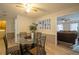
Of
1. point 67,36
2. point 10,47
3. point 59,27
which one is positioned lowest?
point 10,47

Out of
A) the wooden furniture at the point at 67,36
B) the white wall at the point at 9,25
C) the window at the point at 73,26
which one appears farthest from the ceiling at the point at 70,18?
the white wall at the point at 9,25

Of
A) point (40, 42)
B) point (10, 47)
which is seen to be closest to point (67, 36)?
point (40, 42)

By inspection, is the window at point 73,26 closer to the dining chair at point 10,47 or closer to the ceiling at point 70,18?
the ceiling at point 70,18

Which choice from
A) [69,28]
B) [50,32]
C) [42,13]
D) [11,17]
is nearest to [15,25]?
[11,17]

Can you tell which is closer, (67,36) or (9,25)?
(9,25)

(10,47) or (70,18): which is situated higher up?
(70,18)

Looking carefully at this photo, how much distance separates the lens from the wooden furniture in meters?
1.89

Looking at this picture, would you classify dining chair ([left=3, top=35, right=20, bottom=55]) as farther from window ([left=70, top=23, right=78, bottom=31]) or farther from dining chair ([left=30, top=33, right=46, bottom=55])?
window ([left=70, top=23, right=78, bottom=31])

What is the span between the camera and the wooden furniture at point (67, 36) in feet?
6.21

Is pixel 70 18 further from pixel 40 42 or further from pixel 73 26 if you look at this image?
pixel 40 42

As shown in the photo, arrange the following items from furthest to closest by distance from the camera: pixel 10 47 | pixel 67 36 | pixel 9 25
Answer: pixel 67 36
pixel 10 47
pixel 9 25

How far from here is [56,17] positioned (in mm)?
1830

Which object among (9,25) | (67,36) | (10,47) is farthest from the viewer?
(67,36)

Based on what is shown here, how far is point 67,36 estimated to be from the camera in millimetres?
2037
